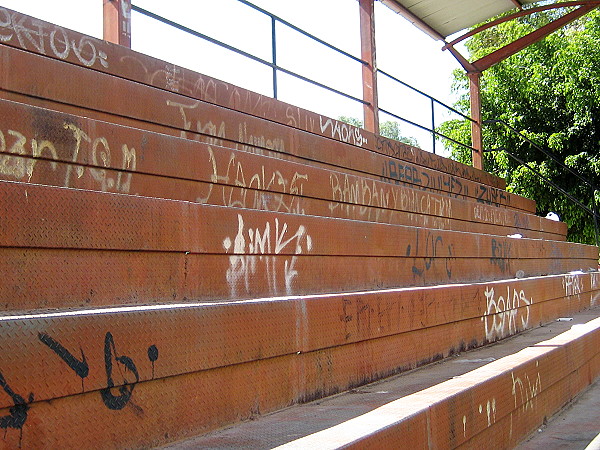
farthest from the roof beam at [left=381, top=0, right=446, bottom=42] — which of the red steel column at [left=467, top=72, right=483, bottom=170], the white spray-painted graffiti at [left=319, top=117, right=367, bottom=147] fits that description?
the white spray-painted graffiti at [left=319, top=117, right=367, bottom=147]

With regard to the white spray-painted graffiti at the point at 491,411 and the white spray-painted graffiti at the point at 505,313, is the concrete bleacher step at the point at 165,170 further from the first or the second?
the white spray-painted graffiti at the point at 491,411

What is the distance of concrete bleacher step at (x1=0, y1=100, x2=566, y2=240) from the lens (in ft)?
10.5

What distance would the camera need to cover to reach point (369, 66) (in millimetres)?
8891

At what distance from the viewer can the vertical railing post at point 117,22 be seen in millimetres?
5086

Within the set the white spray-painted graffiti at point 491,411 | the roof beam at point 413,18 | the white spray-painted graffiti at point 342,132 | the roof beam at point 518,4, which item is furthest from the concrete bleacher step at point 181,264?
the roof beam at point 518,4

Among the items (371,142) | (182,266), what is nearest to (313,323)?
(182,266)

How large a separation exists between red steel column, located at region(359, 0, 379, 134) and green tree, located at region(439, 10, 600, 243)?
8115 mm

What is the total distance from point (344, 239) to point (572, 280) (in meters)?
5.71

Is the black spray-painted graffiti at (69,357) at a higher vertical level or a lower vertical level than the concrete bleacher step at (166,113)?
lower

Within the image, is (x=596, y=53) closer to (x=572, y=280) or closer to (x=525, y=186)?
(x=525, y=186)

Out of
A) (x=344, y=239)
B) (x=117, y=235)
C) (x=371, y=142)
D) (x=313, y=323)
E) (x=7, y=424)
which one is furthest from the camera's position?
(x=371, y=142)

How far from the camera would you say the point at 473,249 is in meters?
7.13

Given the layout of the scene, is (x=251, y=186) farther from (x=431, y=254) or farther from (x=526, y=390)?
(x=526, y=390)

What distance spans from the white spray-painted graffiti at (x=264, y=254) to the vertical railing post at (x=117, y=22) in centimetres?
198
